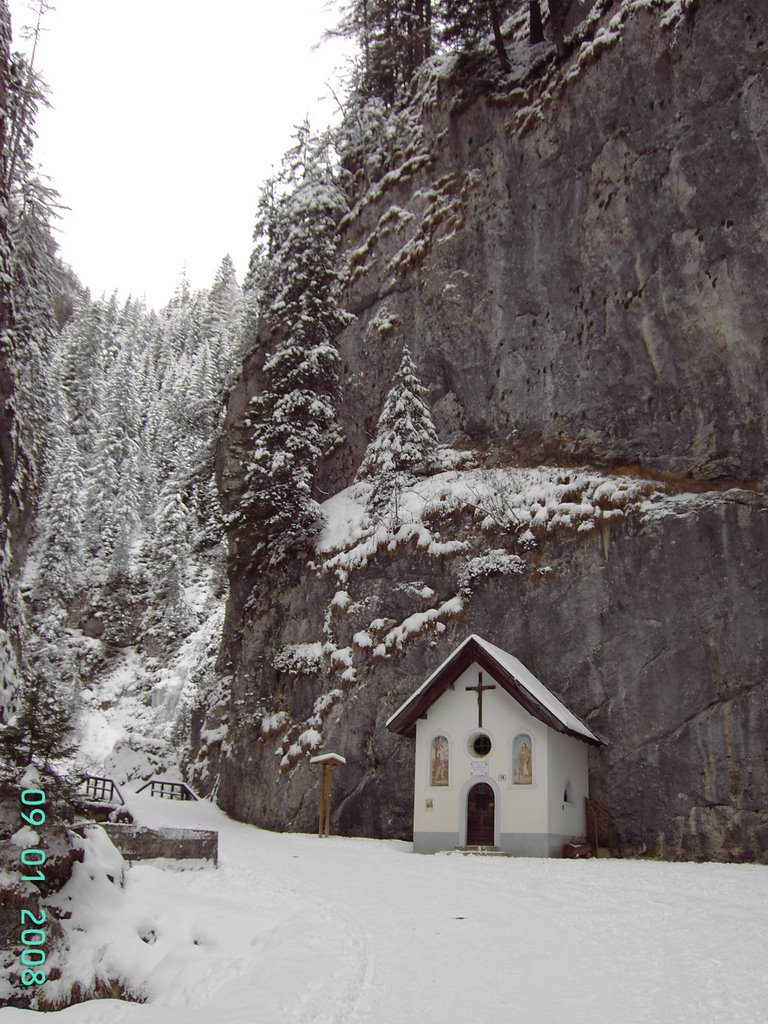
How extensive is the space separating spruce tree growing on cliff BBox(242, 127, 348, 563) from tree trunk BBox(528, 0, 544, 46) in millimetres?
10774

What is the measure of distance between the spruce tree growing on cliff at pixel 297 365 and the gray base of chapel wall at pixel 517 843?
44.3ft

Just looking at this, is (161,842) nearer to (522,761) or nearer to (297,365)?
(522,761)

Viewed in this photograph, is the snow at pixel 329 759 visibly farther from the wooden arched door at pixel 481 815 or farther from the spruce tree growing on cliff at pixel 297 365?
the spruce tree growing on cliff at pixel 297 365

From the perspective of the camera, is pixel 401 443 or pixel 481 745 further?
pixel 401 443

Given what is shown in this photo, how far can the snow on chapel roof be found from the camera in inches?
854

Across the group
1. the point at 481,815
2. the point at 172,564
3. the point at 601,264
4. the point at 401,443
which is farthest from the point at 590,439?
the point at 172,564

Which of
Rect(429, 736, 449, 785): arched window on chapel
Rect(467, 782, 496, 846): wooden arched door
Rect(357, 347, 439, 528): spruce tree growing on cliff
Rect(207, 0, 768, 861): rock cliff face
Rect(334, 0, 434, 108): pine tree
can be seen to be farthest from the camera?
Rect(334, 0, 434, 108): pine tree

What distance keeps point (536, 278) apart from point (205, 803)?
23157 millimetres

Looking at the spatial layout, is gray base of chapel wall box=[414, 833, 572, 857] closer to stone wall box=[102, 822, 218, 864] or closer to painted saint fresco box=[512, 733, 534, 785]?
painted saint fresco box=[512, 733, 534, 785]

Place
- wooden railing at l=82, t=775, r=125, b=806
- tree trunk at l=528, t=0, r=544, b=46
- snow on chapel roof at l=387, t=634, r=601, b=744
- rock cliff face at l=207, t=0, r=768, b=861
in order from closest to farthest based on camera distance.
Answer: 1. wooden railing at l=82, t=775, r=125, b=806
2. snow on chapel roof at l=387, t=634, r=601, b=744
3. rock cliff face at l=207, t=0, r=768, b=861
4. tree trunk at l=528, t=0, r=544, b=46

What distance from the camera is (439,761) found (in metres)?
23.8

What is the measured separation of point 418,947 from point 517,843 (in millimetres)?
12273

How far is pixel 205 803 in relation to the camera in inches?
1267

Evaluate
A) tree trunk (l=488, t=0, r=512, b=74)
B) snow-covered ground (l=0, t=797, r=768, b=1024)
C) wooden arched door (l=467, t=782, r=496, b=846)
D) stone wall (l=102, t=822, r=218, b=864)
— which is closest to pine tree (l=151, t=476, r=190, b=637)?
tree trunk (l=488, t=0, r=512, b=74)
